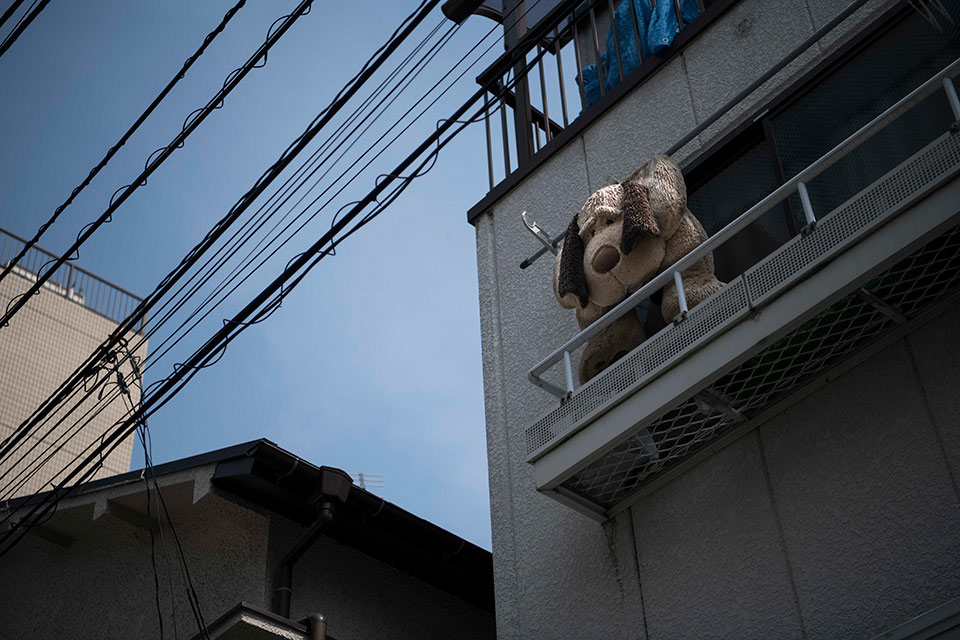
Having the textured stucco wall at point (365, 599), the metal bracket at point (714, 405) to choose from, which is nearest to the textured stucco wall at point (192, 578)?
the textured stucco wall at point (365, 599)

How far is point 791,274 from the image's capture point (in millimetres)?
5527

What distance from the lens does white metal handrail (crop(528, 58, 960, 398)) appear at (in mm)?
5477

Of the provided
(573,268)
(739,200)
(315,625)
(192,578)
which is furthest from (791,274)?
(192,578)

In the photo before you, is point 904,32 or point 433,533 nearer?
point 904,32

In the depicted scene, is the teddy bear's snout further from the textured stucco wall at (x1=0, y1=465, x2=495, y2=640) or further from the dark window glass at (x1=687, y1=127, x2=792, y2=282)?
the textured stucco wall at (x1=0, y1=465, x2=495, y2=640)

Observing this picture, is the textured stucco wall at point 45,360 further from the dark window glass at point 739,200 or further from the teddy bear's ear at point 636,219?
the teddy bear's ear at point 636,219

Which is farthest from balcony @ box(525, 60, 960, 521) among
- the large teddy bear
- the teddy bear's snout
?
the teddy bear's snout

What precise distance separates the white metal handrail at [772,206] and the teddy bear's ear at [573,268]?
0.86 ft

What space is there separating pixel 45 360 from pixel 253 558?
17401 millimetres

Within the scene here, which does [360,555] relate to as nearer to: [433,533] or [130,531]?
[433,533]

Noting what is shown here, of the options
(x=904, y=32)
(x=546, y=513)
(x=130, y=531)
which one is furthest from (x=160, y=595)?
(x=904, y=32)

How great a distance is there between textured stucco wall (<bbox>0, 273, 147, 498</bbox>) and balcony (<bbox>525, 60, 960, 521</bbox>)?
1761 centimetres

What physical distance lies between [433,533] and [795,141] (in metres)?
4.44

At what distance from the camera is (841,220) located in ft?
17.9
